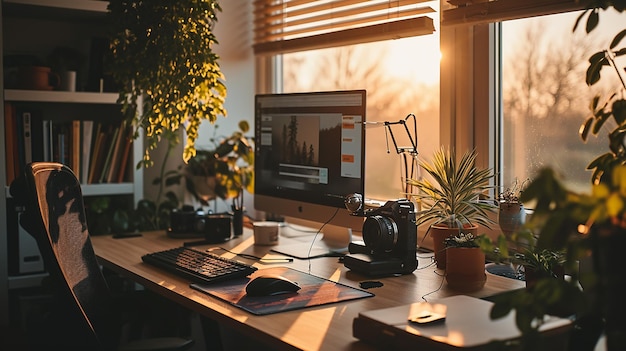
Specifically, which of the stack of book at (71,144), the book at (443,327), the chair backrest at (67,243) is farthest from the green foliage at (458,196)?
the stack of book at (71,144)

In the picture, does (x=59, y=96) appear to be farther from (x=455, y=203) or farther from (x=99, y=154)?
(x=455, y=203)

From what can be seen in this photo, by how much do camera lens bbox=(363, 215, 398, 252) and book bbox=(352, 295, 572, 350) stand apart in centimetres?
57

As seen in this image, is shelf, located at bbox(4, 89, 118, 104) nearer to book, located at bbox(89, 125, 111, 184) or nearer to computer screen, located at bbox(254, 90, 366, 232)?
book, located at bbox(89, 125, 111, 184)

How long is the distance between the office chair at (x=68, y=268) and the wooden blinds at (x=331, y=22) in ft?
4.03

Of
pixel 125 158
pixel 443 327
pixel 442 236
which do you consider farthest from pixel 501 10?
pixel 125 158

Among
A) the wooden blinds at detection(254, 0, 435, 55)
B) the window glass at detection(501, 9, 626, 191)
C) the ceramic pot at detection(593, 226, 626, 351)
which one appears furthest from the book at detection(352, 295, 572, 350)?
the wooden blinds at detection(254, 0, 435, 55)

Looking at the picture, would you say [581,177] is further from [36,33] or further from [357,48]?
[36,33]

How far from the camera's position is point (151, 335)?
2.71 metres

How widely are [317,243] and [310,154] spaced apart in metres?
0.33

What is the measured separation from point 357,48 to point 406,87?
0.36 m

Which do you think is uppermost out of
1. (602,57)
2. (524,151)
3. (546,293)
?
(602,57)

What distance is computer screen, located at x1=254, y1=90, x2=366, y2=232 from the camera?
239 centimetres

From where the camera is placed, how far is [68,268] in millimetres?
1924

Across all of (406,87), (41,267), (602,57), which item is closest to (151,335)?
(41,267)
